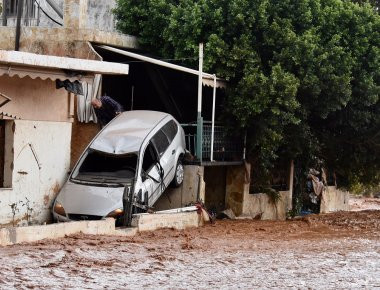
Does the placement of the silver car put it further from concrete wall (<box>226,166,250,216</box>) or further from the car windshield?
concrete wall (<box>226,166,250,216</box>)

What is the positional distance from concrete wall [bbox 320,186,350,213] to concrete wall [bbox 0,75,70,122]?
13221mm

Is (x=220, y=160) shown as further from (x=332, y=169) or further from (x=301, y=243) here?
(x=332, y=169)

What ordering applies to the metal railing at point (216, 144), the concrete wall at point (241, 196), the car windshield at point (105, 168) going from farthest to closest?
the concrete wall at point (241, 196) → the metal railing at point (216, 144) → the car windshield at point (105, 168)

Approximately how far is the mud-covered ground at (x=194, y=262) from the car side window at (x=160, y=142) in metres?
1.87

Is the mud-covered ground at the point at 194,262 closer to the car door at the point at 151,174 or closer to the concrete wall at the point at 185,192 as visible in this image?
the car door at the point at 151,174

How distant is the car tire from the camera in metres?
18.4

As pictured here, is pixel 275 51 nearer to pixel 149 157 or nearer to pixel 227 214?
pixel 227 214

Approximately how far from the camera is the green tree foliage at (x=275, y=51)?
1944 cm

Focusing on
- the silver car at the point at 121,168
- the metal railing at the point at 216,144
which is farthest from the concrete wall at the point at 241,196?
the silver car at the point at 121,168

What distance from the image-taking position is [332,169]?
2706cm

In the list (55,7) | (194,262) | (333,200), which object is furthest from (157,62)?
(333,200)

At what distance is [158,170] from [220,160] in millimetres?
3493

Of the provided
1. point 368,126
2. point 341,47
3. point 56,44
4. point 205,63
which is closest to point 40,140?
point 56,44

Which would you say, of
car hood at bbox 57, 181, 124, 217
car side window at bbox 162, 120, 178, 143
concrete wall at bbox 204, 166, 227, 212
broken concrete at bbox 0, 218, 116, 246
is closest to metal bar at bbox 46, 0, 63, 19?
car side window at bbox 162, 120, 178, 143
